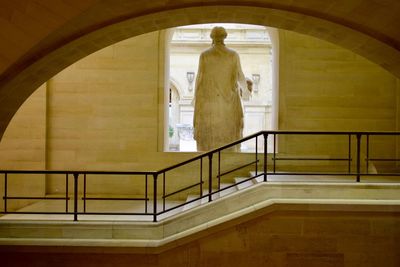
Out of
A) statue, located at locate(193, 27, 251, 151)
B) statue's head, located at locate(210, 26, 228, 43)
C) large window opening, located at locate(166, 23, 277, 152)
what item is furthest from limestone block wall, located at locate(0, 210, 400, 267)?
large window opening, located at locate(166, 23, 277, 152)

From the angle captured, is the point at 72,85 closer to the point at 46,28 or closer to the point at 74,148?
the point at 74,148

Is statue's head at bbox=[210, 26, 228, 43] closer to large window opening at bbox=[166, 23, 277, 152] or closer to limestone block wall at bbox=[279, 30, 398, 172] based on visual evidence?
limestone block wall at bbox=[279, 30, 398, 172]

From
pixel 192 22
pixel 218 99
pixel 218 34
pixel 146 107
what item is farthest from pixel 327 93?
pixel 192 22

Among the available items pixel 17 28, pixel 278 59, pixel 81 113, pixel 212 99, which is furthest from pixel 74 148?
pixel 17 28

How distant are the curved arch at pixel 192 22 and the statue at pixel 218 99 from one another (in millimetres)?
3000

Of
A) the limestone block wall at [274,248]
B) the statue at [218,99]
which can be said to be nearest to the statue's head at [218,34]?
the statue at [218,99]

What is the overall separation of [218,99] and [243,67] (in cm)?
785

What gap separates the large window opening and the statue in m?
5.20

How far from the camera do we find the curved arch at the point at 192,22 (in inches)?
130

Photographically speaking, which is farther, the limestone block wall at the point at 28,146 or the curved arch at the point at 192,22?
the limestone block wall at the point at 28,146

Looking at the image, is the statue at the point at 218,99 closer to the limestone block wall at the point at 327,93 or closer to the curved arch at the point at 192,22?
the limestone block wall at the point at 327,93

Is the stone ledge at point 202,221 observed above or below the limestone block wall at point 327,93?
below

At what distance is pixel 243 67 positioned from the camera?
1421cm

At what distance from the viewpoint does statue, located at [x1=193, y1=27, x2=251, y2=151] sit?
675 cm
